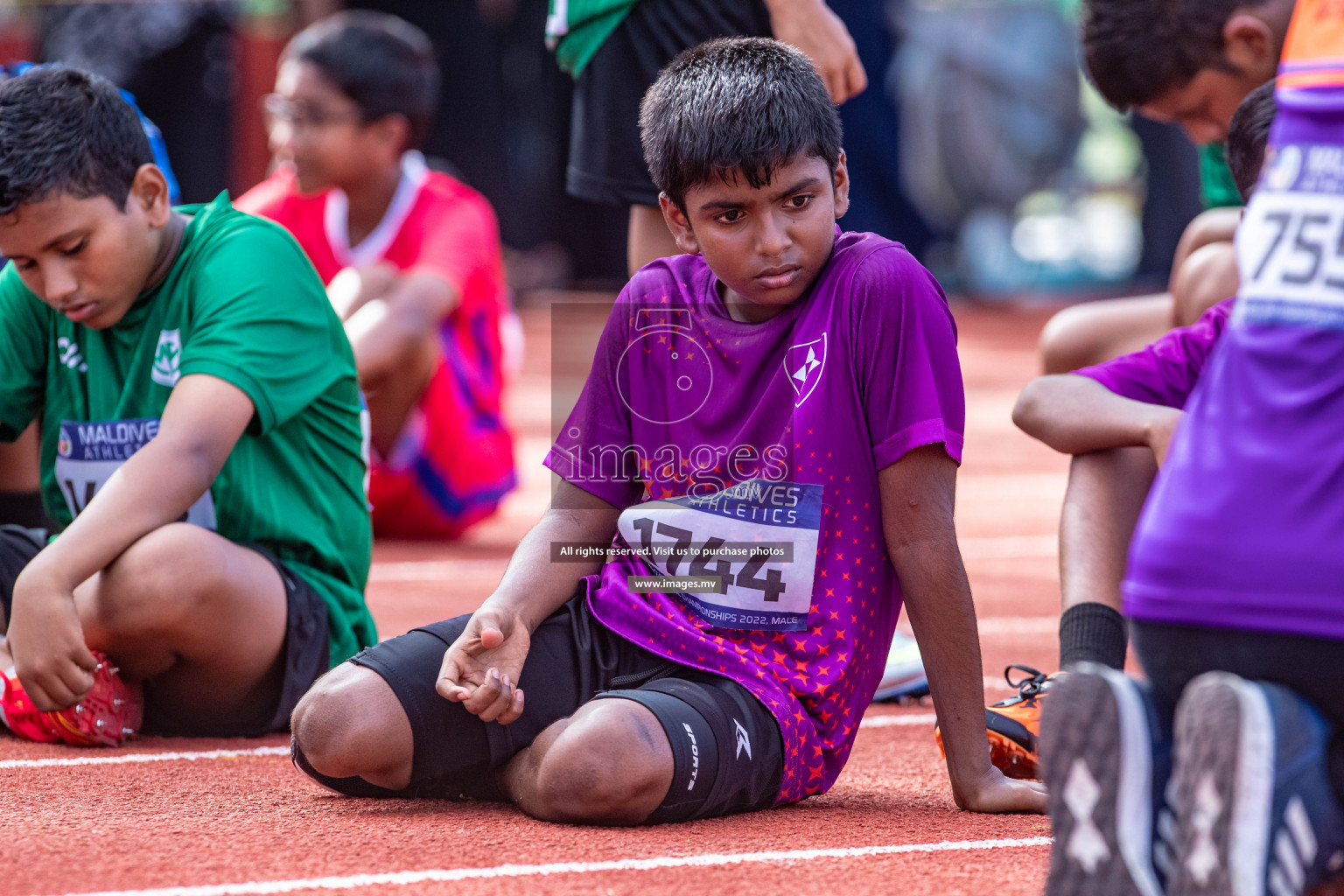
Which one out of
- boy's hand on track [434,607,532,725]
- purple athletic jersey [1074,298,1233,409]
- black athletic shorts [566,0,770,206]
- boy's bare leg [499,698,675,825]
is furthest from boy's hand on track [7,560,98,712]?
purple athletic jersey [1074,298,1233,409]

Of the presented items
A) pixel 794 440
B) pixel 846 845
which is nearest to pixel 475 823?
pixel 846 845

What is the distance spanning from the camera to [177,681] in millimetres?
2654

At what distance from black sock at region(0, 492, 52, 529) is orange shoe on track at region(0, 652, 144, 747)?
1.99 ft

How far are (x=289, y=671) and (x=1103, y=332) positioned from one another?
6.25ft

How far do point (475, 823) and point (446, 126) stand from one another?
1047 centimetres

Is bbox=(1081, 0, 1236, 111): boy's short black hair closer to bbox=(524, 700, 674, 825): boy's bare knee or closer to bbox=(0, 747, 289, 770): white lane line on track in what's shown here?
bbox=(524, 700, 674, 825): boy's bare knee

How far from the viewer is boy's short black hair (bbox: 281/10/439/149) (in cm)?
484

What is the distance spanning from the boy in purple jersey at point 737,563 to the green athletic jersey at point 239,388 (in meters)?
0.58

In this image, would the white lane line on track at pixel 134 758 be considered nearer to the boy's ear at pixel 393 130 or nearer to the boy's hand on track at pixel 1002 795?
the boy's hand on track at pixel 1002 795

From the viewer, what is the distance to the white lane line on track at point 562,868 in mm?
1762

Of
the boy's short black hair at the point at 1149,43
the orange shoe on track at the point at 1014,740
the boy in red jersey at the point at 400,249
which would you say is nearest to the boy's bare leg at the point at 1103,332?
the boy's short black hair at the point at 1149,43

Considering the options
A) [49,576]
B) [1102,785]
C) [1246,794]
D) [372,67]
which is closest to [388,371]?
[372,67]

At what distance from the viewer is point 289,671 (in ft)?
8.67

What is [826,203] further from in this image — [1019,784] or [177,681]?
[177,681]
